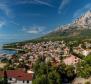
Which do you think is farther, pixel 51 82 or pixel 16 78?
pixel 16 78

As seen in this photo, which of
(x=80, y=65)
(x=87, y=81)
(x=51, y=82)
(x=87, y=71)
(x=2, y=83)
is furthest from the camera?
(x=80, y=65)

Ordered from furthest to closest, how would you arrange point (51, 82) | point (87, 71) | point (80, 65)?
point (80, 65) < point (87, 71) < point (51, 82)

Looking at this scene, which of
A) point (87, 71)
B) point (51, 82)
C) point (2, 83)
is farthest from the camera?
point (87, 71)

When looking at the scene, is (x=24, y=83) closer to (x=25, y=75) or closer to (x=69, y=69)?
(x=25, y=75)

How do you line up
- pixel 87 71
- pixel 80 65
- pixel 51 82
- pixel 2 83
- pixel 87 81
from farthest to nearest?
pixel 80 65 → pixel 87 71 → pixel 87 81 → pixel 51 82 → pixel 2 83

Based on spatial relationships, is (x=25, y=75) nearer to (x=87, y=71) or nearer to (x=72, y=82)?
(x=72, y=82)

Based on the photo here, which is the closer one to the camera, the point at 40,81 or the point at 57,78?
the point at 40,81

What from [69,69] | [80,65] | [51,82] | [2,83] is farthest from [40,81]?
Answer: [80,65]

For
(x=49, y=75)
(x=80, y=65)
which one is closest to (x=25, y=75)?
(x=49, y=75)
